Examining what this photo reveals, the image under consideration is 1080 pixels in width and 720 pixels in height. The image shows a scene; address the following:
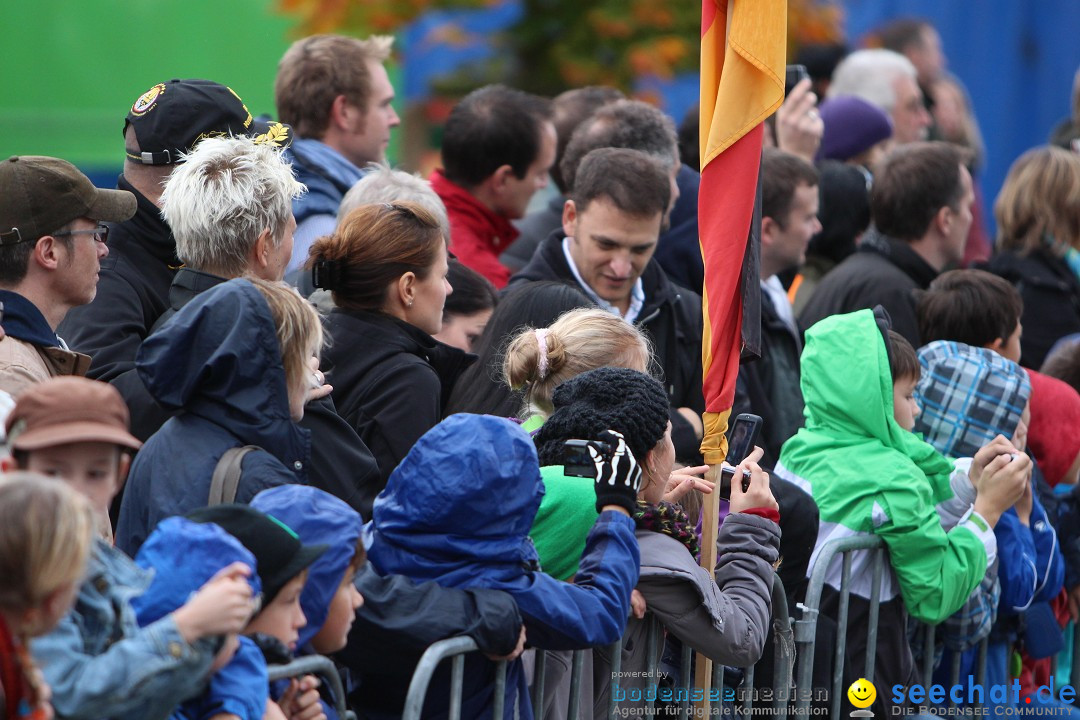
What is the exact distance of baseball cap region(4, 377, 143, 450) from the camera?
269 cm

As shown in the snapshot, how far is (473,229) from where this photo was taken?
646 cm

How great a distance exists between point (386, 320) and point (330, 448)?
2.22ft

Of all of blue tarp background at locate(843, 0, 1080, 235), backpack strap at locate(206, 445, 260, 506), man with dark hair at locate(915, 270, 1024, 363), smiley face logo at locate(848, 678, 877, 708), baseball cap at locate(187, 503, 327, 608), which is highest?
blue tarp background at locate(843, 0, 1080, 235)

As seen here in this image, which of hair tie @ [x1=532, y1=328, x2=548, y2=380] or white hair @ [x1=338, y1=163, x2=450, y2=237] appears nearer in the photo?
hair tie @ [x1=532, y1=328, x2=548, y2=380]

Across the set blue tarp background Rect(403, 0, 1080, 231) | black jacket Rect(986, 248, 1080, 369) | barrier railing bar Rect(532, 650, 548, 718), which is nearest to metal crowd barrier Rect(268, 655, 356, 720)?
barrier railing bar Rect(532, 650, 548, 718)

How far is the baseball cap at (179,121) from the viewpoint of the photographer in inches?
177

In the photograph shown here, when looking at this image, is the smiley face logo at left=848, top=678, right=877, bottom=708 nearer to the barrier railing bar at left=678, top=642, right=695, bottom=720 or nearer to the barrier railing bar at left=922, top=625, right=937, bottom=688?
the barrier railing bar at left=922, top=625, right=937, bottom=688

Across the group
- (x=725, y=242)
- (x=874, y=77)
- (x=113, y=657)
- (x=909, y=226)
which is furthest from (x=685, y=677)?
(x=874, y=77)

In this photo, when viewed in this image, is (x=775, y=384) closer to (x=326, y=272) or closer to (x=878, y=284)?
(x=878, y=284)

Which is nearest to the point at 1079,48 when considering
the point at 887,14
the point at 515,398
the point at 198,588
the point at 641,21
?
the point at 887,14

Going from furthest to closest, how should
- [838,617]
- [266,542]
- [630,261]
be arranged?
1. [630,261]
2. [838,617]
3. [266,542]

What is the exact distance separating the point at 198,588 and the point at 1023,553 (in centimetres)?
338

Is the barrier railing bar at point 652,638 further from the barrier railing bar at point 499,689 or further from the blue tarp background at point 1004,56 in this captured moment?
the blue tarp background at point 1004,56

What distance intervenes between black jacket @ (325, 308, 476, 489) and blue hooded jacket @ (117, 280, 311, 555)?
2.64ft
